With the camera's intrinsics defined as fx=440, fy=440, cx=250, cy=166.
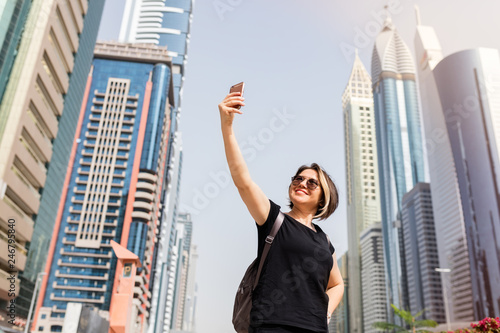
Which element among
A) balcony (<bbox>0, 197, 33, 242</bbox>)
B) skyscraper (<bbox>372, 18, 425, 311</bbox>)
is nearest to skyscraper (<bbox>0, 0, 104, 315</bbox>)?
balcony (<bbox>0, 197, 33, 242</bbox>)

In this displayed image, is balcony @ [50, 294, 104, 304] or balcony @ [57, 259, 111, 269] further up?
balcony @ [57, 259, 111, 269]

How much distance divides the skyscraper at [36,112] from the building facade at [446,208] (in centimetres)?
8447

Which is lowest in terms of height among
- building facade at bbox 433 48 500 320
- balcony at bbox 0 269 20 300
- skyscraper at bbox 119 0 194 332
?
balcony at bbox 0 269 20 300

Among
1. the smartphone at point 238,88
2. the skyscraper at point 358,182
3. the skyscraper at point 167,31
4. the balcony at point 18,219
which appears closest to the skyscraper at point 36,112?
the balcony at point 18,219

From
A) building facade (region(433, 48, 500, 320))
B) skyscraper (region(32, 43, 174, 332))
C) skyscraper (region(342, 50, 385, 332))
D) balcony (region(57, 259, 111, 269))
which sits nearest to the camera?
skyscraper (region(32, 43, 174, 332))

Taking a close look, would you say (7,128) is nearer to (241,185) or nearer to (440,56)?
(241,185)

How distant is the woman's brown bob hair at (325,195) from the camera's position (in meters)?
2.39

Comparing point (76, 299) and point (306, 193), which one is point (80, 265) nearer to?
point (76, 299)

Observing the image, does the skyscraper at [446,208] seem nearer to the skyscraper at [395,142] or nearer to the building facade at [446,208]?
the building facade at [446,208]

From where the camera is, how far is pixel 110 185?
77250mm

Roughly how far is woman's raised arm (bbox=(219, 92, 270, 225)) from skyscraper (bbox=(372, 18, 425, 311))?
127397 millimetres

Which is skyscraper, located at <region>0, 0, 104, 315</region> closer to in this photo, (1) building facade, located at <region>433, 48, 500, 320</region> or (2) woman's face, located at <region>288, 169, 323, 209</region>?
(2) woman's face, located at <region>288, 169, 323, 209</region>

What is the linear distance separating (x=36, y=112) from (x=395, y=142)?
112818 millimetres

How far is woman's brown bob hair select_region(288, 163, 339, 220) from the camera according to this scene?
94.0 inches
